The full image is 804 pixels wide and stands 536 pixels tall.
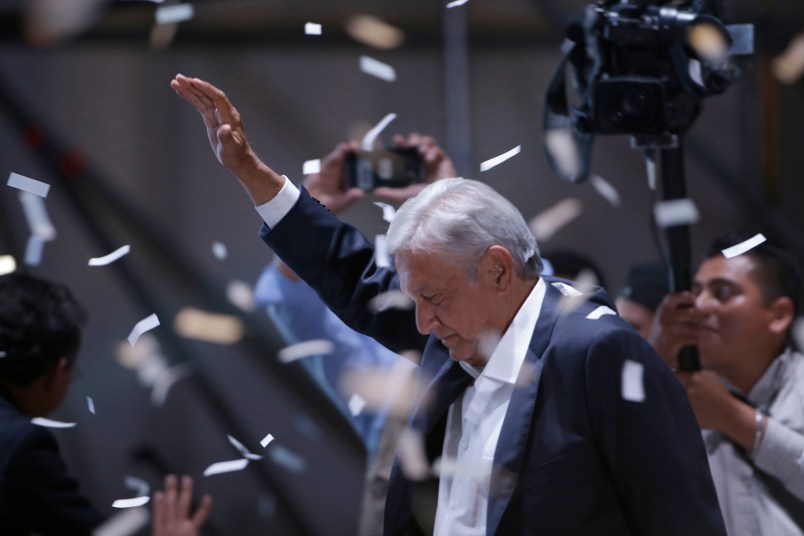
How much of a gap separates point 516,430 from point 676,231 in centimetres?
87

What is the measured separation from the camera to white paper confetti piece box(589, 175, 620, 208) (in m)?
3.38

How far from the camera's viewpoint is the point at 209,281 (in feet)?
10.6

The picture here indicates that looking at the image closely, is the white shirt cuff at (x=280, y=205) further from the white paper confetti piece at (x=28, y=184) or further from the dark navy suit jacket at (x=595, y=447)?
the white paper confetti piece at (x=28, y=184)

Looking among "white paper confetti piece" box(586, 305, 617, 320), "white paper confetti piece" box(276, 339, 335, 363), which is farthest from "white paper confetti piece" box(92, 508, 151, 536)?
"white paper confetti piece" box(586, 305, 617, 320)

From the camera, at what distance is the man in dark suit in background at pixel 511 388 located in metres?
1.50

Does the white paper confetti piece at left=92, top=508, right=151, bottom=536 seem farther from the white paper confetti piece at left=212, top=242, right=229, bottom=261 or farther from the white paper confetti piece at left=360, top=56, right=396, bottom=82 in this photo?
the white paper confetti piece at left=360, top=56, right=396, bottom=82

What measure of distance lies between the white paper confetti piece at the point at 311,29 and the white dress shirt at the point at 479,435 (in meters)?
1.59

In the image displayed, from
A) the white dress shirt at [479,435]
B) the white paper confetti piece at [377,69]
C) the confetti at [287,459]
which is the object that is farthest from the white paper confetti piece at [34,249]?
the white dress shirt at [479,435]

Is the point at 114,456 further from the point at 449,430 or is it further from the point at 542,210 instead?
the point at 449,430

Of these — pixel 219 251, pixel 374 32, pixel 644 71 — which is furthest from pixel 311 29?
pixel 644 71

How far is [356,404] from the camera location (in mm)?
2531

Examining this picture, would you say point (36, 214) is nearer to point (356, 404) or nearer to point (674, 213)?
point (356, 404)

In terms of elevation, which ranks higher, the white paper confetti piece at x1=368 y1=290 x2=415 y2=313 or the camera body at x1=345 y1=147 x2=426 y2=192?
the camera body at x1=345 y1=147 x2=426 y2=192

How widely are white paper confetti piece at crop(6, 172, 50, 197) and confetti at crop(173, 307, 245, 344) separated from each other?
48 cm
